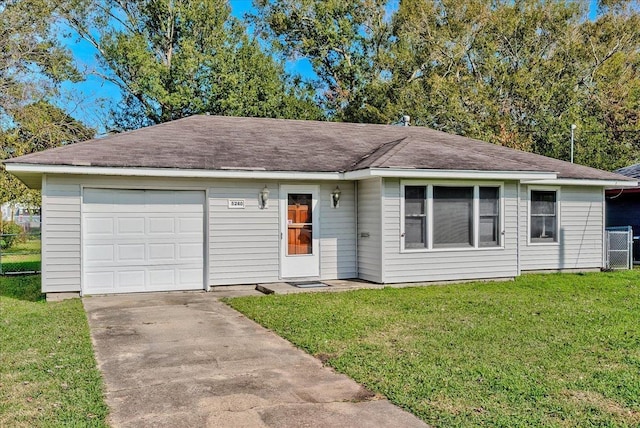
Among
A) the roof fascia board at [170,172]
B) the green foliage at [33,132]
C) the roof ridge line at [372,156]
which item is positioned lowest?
the roof fascia board at [170,172]

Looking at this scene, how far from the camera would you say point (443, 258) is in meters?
11.1

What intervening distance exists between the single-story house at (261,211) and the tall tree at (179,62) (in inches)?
491

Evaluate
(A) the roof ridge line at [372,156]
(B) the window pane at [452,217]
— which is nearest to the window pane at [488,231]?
(B) the window pane at [452,217]

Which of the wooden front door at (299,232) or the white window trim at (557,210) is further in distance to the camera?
the white window trim at (557,210)

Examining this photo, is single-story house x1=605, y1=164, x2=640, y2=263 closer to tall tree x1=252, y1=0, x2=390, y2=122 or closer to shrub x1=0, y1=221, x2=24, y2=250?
Result: tall tree x1=252, y1=0, x2=390, y2=122

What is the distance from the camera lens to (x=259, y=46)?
88.1 ft

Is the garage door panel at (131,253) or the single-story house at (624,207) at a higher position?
the single-story house at (624,207)

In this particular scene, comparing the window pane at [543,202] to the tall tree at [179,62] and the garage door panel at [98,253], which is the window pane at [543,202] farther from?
the tall tree at [179,62]

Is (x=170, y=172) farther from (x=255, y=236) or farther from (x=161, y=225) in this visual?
(x=255, y=236)

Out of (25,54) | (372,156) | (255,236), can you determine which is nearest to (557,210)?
(372,156)

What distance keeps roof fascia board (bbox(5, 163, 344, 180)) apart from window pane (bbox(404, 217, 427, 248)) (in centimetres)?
164

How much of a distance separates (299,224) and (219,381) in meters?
6.56

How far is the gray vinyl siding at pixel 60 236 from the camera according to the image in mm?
9445

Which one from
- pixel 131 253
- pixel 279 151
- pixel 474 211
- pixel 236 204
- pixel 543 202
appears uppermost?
pixel 279 151
